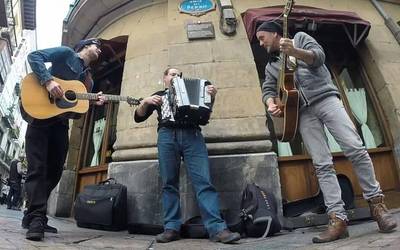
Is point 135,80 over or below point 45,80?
over

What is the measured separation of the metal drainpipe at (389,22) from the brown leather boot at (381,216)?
440 cm

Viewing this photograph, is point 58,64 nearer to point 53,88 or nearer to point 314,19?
point 53,88

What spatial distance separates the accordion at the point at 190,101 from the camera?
3.76 meters

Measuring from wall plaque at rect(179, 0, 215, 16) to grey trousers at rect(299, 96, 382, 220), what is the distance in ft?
11.4

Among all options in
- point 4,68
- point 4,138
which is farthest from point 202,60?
point 4,138

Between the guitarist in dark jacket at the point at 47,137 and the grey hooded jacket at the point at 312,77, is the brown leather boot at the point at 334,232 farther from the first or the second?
the guitarist in dark jacket at the point at 47,137

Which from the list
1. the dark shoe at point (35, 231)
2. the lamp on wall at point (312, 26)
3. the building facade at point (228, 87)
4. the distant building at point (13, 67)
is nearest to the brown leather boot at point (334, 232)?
the building facade at point (228, 87)

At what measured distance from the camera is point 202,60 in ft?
18.0

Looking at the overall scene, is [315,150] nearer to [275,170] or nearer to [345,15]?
[275,170]

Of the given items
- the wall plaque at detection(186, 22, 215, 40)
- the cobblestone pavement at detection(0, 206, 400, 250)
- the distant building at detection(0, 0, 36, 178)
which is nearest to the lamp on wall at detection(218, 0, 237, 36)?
the wall plaque at detection(186, 22, 215, 40)

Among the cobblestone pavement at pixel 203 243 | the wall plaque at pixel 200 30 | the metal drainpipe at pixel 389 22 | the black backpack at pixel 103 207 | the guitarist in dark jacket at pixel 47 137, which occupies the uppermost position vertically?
the metal drainpipe at pixel 389 22

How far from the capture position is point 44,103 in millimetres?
3402

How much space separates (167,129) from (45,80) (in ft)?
4.42

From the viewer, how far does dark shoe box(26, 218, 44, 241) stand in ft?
9.78
